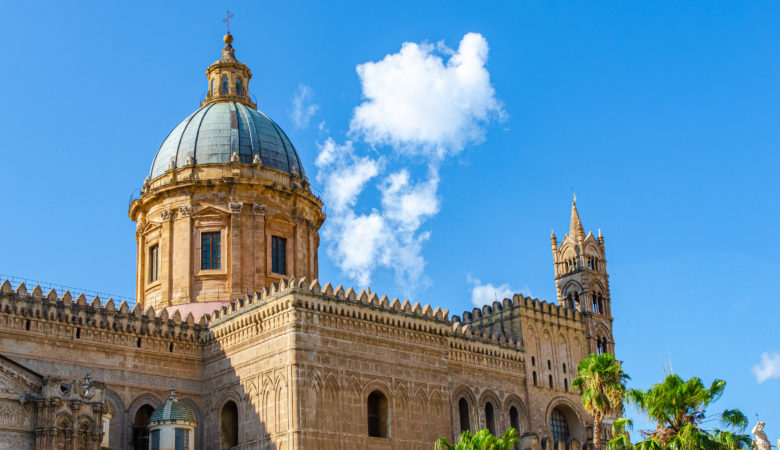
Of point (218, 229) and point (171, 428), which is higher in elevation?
point (218, 229)

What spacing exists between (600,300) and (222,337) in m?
20.3

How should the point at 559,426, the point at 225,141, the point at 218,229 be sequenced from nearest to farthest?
the point at 218,229 < the point at 225,141 < the point at 559,426

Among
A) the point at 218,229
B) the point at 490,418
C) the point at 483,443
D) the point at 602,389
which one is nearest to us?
the point at 483,443

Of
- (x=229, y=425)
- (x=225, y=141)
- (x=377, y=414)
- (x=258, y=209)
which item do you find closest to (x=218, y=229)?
(x=258, y=209)

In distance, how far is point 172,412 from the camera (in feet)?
110

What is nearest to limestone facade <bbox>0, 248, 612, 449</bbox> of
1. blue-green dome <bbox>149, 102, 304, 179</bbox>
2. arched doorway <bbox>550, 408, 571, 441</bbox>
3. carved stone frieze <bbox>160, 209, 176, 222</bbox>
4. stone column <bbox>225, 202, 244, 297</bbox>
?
stone column <bbox>225, 202, 244, 297</bbox>

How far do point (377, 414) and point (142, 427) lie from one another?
8.65 meters

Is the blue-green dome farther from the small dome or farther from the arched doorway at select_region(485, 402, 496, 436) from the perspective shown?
the arched doorway at select_region(485, 402, 496, 436)

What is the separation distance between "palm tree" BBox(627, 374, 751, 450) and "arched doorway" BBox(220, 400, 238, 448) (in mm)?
14731

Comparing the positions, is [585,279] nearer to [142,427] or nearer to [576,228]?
[576,228]

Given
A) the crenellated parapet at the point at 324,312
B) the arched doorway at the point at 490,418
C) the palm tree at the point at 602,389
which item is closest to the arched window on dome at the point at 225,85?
the crenellated parapet at the point at 324,312

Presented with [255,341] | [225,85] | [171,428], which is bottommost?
[171,428]

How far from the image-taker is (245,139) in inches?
1769

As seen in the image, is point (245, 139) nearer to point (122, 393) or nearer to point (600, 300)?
point (122, 393)
